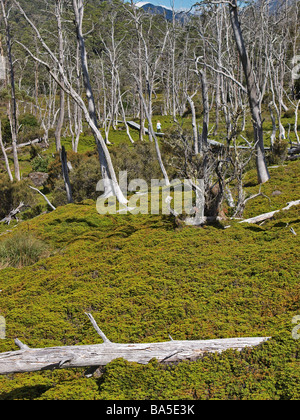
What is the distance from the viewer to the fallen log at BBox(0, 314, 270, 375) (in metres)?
3.59

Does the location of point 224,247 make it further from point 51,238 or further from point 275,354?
point 51,238

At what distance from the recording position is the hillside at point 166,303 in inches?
138

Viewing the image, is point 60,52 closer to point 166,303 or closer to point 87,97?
point 87,97

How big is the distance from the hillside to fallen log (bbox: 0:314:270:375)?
9cm

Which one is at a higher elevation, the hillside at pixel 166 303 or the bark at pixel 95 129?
the bark at pixel 95 129

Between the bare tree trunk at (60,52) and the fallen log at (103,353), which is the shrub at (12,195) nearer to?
the bare tree trunk at (60,52)

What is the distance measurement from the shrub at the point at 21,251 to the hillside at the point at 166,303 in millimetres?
402

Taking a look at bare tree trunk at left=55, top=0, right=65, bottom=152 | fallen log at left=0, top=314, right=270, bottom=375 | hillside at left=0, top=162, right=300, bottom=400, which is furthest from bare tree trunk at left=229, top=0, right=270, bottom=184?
fallen log at left=0, top=314, right=270, bottom=375

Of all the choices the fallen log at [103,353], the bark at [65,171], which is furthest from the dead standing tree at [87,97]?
the fallen log at [103,353]

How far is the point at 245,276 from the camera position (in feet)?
17.8

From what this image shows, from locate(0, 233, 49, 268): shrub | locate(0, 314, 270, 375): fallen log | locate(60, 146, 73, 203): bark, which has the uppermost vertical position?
locate(60, 146, 73, 203): bark

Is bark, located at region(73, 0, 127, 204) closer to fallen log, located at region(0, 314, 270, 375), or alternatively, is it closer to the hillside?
the hillside

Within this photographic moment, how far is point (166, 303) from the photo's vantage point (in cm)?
502

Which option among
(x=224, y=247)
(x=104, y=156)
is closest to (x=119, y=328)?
(x=224, y=247)
